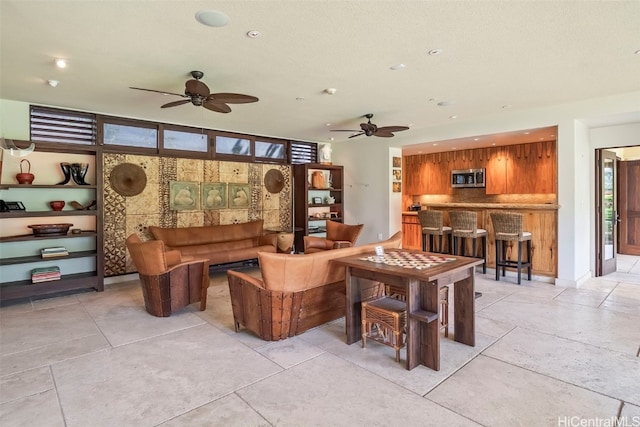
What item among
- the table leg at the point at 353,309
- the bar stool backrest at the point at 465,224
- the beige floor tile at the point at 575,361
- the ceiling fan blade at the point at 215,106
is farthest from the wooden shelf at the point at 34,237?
the bar stool backrest at the point at 465,224

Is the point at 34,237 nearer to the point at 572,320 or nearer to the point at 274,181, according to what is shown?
the point at 274,181

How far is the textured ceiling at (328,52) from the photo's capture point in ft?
8.49

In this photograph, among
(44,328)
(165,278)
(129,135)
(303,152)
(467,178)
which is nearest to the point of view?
(44,328)

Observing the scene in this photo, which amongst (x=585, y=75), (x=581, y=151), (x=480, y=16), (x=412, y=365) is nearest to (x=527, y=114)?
(x=581, y=151)

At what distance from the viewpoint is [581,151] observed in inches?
214

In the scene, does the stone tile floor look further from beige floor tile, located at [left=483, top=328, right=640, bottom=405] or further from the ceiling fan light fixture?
the ceiling fan light fixture

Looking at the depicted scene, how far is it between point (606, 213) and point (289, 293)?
611cm

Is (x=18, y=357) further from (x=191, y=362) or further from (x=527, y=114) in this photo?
(x=527, y=114)

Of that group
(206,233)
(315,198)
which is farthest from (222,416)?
(315,198)

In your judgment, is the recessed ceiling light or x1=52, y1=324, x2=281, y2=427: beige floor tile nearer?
x1=52, y1=324, x2=281, y2=427: beige floor tile

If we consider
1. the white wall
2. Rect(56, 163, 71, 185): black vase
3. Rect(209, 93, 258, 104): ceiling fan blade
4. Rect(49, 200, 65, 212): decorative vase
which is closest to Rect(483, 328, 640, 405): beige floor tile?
the white wall

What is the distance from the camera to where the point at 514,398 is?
7.82ft

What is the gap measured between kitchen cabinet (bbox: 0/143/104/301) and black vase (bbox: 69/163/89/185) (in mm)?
109

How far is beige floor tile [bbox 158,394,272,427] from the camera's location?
7.04ft
